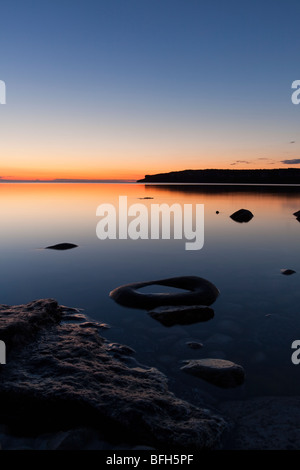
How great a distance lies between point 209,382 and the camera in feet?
14.9

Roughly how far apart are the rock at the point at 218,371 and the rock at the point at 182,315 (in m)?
1.67

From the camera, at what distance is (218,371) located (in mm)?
4695

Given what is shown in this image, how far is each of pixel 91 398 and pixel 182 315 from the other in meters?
3.30

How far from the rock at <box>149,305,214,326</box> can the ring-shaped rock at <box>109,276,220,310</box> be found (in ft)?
1.61

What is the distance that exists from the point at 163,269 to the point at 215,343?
6.24m

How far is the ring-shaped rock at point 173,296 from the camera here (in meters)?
7.54

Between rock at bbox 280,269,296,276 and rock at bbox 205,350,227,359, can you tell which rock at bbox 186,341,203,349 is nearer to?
rock at bbox 205,350,227,359

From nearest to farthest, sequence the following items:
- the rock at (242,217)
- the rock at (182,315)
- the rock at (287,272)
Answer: the rock at (182,315), the rock at (287,272), the rock at (242,217)

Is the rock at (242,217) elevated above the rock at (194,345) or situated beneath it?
elevated above

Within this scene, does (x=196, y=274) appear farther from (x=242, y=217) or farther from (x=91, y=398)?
(x=242, y=217)

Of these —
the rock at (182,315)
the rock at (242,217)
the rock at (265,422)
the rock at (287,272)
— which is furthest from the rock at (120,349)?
the rock at (242,217)

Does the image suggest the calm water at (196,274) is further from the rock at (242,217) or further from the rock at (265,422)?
the rock at (242,217)

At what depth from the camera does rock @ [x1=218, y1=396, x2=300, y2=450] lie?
340 centimetres
